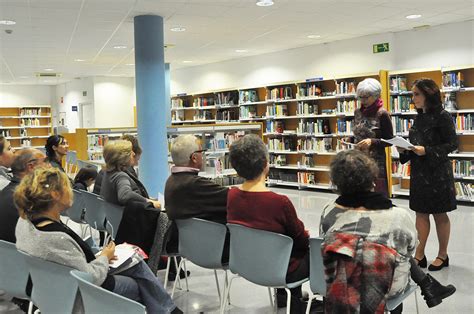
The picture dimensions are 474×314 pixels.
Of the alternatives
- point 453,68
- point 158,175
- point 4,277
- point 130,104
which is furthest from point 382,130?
point 130,104

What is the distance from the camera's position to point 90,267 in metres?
2.34

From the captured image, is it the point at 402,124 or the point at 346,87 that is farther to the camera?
the point at 346,87

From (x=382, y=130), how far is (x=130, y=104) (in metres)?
12.6

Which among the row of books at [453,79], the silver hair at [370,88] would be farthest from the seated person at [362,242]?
the row of books at [453,79]

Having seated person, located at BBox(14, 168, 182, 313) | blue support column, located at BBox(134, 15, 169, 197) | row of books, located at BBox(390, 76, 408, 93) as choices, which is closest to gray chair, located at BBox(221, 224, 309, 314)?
seated person, located at BBox(14, 168, 182, 313)

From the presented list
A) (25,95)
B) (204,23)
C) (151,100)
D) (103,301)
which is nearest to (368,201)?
(103,301)

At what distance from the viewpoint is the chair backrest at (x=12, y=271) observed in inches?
107

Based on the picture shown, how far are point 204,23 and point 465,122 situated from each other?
4.71 meters

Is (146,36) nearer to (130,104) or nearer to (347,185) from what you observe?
(347,185)

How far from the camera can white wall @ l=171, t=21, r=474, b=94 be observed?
27.6ft

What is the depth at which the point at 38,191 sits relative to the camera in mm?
2400

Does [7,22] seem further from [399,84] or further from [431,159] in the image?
[399,84]

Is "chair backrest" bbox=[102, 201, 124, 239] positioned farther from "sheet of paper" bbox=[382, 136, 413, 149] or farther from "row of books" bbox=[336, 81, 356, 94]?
"row of books" bbox=[336, 81, 356, 94]

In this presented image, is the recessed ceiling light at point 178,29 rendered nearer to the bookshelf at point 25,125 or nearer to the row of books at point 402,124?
the row of books at point 402,124
